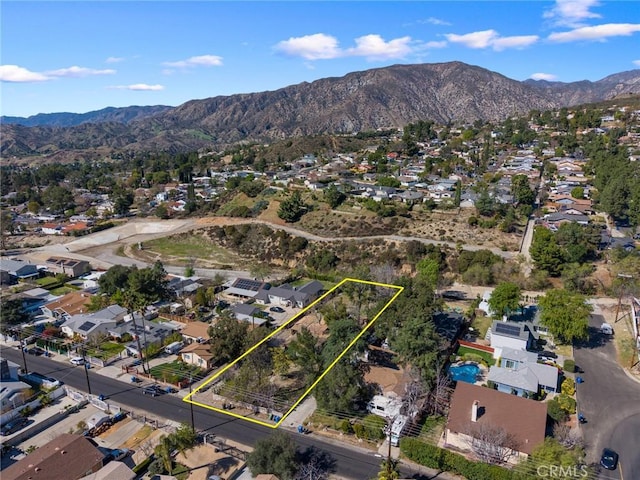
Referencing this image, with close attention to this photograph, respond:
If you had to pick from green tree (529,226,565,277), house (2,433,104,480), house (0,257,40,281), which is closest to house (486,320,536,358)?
green tree (529,226,565,277)

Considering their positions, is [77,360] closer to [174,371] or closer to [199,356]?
[174,371]

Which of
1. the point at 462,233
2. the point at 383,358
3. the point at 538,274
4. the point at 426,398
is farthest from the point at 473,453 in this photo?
the point at 462,233

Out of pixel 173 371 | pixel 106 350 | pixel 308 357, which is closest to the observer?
pixel 308 357

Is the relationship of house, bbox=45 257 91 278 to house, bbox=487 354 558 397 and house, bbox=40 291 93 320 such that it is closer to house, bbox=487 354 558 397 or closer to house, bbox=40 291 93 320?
house, bbox=40 291 93 320

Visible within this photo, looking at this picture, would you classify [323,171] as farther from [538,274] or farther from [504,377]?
[504,377]

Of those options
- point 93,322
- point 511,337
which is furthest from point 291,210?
point 511,337

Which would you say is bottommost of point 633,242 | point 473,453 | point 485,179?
point 473,453

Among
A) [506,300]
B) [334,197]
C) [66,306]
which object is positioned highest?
[334,197]
